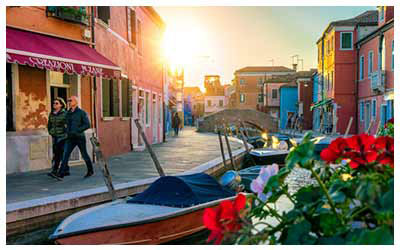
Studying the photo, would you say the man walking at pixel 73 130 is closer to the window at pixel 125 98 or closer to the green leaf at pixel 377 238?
the window at pixel 125 98

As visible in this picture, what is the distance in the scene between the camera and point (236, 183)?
8195 millimetres

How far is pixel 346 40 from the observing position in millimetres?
29266

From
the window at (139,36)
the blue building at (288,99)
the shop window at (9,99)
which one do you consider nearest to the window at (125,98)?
the window at (139,36)

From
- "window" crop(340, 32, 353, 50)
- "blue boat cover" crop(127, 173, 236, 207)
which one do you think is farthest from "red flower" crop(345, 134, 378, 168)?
"window" crop(340, 32, 353, 50)

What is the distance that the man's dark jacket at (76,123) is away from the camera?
7948 mm

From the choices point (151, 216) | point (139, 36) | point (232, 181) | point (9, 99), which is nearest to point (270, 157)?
point (232, 181)

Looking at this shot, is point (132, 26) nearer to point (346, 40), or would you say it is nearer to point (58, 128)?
point (58, 128)

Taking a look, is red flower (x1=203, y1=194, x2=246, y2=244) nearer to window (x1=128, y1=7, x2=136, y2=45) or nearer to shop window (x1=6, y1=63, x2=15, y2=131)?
shop window (x1=6, y1=63, x2=15, y2=131)

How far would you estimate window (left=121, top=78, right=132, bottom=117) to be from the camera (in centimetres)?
1359

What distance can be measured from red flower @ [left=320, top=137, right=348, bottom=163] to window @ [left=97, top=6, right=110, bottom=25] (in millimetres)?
10608

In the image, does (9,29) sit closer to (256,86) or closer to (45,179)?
(45,179)

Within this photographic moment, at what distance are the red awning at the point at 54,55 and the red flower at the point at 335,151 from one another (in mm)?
6277

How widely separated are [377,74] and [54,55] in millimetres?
18581
